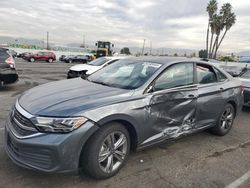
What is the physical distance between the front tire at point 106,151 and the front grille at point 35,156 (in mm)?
419

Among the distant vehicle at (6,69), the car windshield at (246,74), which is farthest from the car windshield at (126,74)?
the car windshield at (246,74)

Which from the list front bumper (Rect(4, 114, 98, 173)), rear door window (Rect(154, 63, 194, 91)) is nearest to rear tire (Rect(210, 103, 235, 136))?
rear door window (Rect(154, 63, 194, 91))

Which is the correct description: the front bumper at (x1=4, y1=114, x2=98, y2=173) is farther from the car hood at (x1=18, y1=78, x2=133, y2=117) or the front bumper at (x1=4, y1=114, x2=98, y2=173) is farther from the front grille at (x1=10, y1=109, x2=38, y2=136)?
the car hood at (x1=18, y1=78, x2=133, y2=117)

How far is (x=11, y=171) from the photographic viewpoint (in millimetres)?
3430

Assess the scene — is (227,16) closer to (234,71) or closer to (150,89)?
(234,71)

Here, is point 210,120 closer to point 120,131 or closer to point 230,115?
point 230,115

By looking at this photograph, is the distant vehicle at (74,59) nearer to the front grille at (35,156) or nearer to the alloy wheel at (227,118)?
the alloy wheel at (227,118)

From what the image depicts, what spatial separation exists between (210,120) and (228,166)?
1070 mm

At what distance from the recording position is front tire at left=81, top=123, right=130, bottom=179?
10.3ft

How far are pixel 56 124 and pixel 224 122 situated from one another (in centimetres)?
369

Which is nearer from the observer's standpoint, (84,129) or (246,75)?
(84,129)

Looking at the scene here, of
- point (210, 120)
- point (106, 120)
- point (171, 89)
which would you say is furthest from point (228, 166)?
point (106, 120)

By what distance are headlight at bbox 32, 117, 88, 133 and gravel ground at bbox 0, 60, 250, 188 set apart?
0.63m

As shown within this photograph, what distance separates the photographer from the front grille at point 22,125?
2979mm
